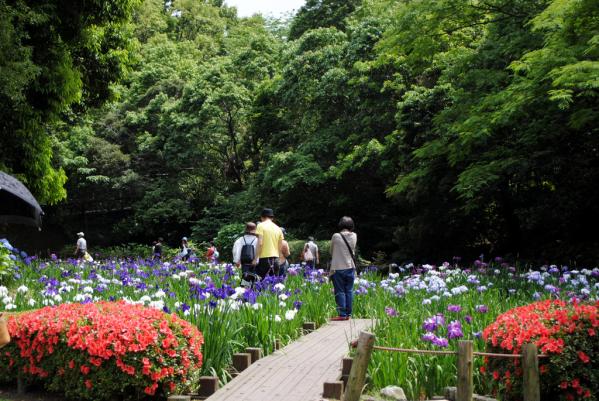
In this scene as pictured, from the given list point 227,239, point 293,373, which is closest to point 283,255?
point 293,373

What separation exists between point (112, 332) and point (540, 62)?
9.95 metres

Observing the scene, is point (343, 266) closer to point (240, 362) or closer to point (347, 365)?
point (240, 362)

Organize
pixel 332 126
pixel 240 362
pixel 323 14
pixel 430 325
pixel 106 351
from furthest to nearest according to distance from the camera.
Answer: pixel 323 14 < pixel 332 126 < pixel 240 362 < pixel 430 325 < pixel 106 351

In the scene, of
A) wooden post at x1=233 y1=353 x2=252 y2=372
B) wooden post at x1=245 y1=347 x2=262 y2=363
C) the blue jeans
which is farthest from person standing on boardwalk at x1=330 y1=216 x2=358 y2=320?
wooden post at x1=233 y1=353 x2=252 y2=372

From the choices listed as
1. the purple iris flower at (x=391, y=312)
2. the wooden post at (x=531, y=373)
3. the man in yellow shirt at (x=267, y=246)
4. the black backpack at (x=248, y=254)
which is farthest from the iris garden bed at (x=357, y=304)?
the wooden post at (x=531, y=373)

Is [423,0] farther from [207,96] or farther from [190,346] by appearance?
[207,96]

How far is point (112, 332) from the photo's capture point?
19.4 feet

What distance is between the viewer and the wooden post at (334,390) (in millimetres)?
5566

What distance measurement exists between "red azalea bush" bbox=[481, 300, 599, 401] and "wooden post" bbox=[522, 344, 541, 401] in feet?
0.83

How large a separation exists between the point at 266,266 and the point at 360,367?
6044 millimetres

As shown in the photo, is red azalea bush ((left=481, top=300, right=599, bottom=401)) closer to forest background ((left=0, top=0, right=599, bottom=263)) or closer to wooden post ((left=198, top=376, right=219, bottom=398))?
wooden post ((left=198, top=376, right=219, bottom=398))

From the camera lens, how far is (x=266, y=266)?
423 inches

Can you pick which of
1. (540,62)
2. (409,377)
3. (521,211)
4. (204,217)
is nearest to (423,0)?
(540,62)

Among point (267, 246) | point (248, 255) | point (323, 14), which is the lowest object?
point (248, 255)
